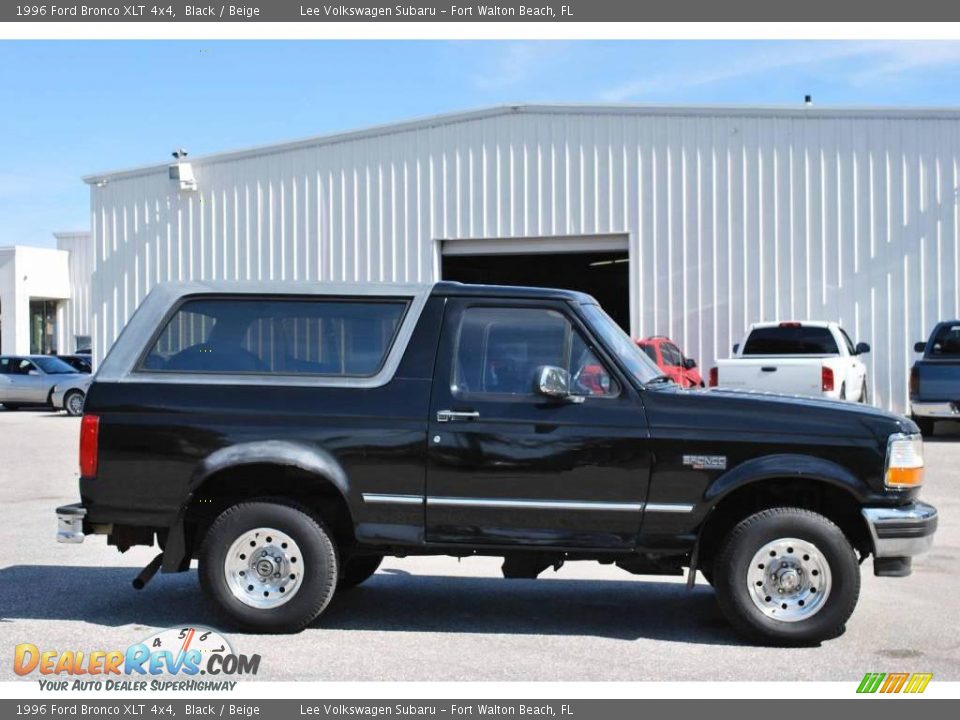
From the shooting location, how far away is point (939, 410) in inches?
707

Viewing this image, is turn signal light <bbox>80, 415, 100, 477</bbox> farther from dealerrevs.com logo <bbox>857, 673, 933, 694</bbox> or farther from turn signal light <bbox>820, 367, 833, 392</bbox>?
turn signal light <bbox>820, 367, 833, 392</bbox>

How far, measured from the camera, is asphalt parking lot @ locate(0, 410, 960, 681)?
5945mm

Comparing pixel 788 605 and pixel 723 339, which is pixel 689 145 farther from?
pixel 788 605

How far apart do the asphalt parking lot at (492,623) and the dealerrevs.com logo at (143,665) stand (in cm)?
13

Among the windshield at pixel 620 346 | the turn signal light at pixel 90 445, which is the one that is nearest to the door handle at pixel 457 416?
the windshield at pixel 620 346

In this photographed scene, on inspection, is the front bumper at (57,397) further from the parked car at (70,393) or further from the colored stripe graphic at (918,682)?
the colored stripe graphic at (918,682)

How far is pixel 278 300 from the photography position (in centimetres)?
691

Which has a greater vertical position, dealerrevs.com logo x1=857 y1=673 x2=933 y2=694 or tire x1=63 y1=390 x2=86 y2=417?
tire x1=63 y1=390 x2=86 y2=417

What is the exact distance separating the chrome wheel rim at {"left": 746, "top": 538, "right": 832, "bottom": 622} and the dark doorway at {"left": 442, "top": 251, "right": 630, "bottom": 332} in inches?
812

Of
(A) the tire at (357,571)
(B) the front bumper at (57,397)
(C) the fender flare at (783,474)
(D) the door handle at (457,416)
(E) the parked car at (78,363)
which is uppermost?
(E) the parked car at (78,363)

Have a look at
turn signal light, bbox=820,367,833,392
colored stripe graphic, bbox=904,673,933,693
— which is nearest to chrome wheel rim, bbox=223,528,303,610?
colored stripe graphic, bbox=904,673,933,693

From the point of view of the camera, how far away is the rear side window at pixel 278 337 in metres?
6.74

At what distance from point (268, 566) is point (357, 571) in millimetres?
1417

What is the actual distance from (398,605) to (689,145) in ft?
58.6
